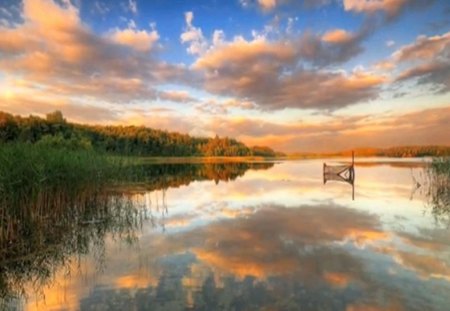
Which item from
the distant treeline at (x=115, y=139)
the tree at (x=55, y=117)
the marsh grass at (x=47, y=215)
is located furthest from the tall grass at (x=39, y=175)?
the tree at (x=55, y=117)

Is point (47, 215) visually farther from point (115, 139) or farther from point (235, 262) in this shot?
point (115, 139)

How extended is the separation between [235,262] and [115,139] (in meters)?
63.3

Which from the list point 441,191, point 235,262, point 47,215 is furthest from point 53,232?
point 441,191

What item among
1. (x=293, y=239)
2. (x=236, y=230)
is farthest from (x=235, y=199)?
(x=293, y=239)

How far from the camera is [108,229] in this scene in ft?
30.5

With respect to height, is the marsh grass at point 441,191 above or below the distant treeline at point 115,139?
below

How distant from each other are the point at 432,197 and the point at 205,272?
1274 cm

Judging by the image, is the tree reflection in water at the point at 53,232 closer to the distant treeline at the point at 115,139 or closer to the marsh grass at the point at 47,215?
the marsh grass at the point at 47,215

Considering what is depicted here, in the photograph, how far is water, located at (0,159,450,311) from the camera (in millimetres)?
4758

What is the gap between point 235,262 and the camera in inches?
250

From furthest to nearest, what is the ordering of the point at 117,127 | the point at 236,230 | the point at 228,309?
the point at 117,127 → the point at 236,230 → the point at 228,309

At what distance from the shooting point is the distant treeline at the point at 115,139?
28.8 meters

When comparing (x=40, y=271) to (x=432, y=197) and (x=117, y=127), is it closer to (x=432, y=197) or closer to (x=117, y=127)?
(x=432, y=197)

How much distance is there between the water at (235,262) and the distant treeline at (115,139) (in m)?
5.23
